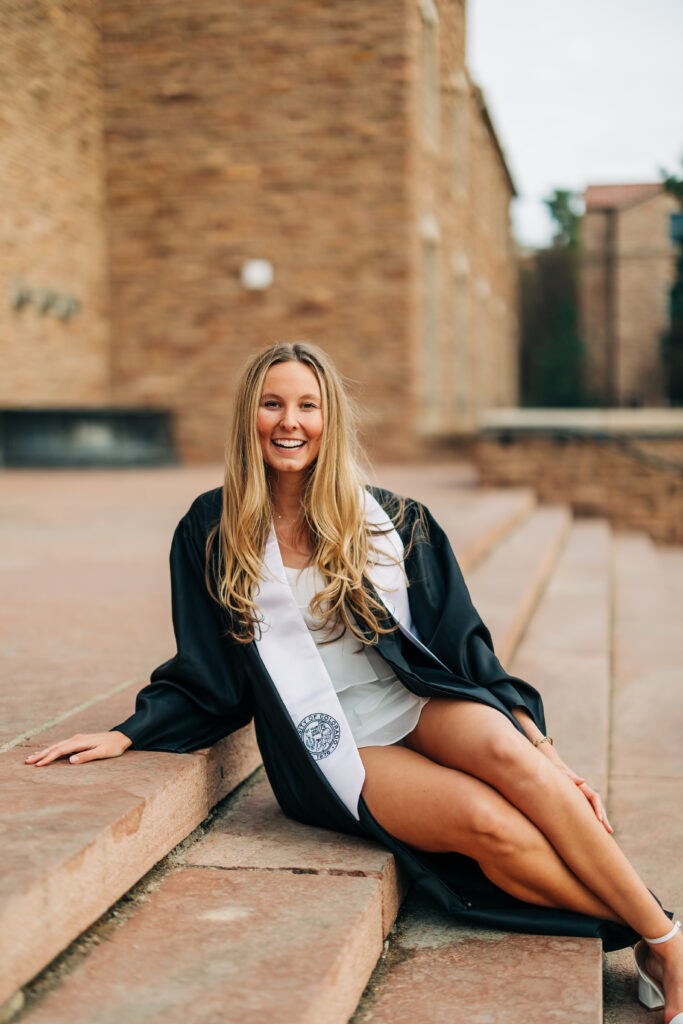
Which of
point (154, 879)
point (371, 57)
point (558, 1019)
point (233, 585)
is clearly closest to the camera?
point (558, 1019)

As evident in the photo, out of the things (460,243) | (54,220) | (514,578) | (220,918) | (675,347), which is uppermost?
(460,243)

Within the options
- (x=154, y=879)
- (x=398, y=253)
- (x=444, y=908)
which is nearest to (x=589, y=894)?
(x=444, y=908)

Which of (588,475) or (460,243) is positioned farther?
(460,243)

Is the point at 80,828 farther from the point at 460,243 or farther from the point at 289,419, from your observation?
the point at 460,243

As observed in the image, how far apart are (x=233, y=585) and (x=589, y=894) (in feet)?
3.19

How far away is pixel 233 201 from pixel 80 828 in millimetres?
13143

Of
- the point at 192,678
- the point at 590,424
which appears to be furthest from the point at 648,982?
the point at 590,424

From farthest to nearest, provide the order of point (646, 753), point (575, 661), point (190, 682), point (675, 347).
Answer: point (675, 347) → point (575, 661) → point (646, 753) → point (190, 682)

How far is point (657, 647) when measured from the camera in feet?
17.2

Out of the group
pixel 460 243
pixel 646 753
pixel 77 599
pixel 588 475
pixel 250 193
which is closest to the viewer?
pixel 646 753

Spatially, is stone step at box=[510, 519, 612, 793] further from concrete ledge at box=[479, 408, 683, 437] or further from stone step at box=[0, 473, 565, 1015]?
concrete ledge at box=[479, 408, 683, 437]

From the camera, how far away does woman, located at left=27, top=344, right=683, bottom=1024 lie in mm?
2158

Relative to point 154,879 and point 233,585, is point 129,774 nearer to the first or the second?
point 154,879

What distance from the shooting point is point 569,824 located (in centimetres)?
213
